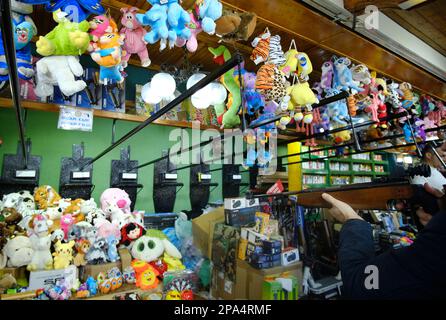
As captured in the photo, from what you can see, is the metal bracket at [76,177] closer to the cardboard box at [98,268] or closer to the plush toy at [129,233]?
the plush toy at [129,233]

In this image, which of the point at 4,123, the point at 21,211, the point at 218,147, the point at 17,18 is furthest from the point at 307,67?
the point at 4,123

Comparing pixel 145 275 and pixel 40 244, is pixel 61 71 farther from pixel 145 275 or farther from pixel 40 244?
pixel 145 275

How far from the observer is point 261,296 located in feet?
4.62

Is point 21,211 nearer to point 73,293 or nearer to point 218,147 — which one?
point 73,293

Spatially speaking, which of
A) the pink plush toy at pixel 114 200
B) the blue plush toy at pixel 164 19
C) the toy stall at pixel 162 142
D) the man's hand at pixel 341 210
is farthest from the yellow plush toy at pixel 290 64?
the pink plush toy at pixel 114 200

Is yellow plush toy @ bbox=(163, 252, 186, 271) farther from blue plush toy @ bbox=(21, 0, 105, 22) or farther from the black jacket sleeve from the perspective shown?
blue plush toy @ bbox=(21, 0, 105, 22)

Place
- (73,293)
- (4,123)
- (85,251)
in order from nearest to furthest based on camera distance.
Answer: (73,293), (85,251), (4,123)

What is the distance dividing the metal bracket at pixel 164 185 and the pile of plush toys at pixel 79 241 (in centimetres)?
59

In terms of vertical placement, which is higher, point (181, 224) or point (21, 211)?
point (21, 211)

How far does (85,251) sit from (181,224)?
35.0 inches

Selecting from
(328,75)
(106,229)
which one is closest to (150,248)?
(106,229)

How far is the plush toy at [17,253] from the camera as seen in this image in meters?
1.40

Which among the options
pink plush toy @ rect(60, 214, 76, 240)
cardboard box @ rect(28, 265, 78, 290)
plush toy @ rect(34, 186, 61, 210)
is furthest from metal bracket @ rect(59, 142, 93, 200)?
cardboard box @ rect(28, 265, 78, 290)

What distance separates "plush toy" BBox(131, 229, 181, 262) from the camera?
179cm
